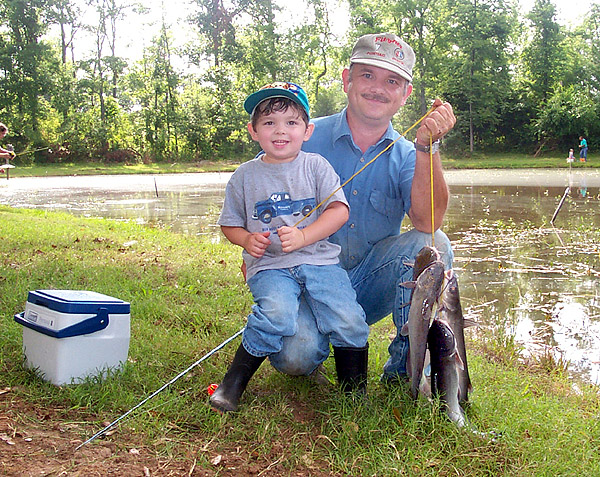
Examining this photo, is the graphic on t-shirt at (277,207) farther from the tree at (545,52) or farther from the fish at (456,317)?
the tree at (545,52)

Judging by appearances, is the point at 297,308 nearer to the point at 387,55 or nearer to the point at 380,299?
the point at 380,299

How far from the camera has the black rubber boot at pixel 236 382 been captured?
3059 mm

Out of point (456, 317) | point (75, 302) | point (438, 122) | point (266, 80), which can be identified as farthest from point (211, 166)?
point (456, 317)

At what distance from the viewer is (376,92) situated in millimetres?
3467

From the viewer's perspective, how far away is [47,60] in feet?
129

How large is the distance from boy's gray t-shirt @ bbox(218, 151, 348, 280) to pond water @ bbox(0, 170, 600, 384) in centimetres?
217

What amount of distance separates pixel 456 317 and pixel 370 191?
A: 967mm

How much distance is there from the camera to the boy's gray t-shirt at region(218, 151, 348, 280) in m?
3.20

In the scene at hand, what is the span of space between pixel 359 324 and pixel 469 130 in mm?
37772

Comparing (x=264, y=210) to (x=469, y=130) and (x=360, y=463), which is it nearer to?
(x=360, y=463)

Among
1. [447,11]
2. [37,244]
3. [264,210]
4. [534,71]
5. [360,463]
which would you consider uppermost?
[447,11]

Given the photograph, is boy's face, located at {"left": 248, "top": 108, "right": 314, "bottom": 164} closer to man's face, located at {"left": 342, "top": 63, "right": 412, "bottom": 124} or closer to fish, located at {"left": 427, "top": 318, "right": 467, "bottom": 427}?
man's face, located at {"left": 342, "top": 63, "right": 412, "bottom": 124}

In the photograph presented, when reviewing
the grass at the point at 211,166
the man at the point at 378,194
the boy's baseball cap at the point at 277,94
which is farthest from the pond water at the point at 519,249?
the grass at the point at 211,166

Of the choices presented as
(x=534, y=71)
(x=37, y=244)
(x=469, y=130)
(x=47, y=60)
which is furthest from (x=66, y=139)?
(x=37, y=244)
